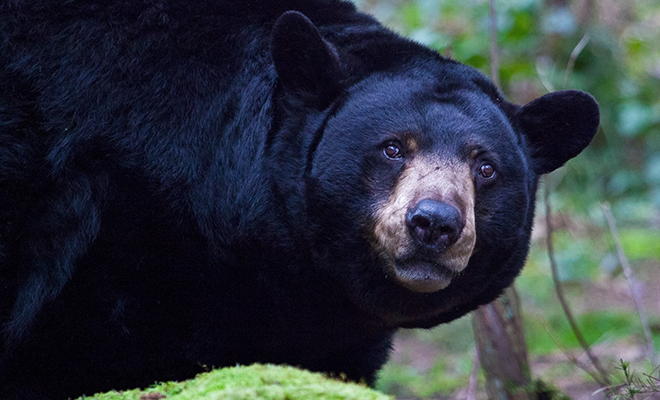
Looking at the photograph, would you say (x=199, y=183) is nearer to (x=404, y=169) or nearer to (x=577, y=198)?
(x=404, y=169)

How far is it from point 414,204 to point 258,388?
4.03ft

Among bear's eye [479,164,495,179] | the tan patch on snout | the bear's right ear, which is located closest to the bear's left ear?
bear's eye [479,164,495,179]

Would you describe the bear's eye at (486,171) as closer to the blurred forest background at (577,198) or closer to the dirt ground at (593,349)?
the dirt ground at (593,349)

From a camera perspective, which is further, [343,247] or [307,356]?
[307,356]

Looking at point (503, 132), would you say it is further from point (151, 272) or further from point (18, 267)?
point (18, 267)

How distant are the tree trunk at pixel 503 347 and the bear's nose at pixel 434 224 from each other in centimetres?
168

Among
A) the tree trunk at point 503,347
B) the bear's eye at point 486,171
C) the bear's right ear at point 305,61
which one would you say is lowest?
the tree trunk at point 503,347

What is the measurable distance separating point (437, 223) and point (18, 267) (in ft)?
6.88

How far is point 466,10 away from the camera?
8.22 metres

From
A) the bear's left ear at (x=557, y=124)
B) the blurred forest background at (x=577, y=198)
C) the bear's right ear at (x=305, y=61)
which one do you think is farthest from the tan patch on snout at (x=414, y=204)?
the blurred forest background at (x=577, y=198)

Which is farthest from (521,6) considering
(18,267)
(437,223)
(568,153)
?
(18,267)

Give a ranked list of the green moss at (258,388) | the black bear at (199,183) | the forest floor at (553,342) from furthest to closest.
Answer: the forest floor at (553,342)
the black bear at (199,183)
the green moss at (258,388)

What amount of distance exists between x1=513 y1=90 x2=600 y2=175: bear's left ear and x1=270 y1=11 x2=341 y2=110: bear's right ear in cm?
103

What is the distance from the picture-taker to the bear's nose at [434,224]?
307 cm
